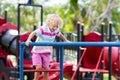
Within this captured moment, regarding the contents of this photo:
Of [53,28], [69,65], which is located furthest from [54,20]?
[69,65]

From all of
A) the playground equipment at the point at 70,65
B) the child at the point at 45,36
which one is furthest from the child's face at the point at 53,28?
the playground equipment at the point at 70,65

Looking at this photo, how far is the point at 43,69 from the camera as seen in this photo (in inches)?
226

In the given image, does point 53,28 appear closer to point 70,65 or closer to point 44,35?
point 44,35

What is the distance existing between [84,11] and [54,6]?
27.3ft

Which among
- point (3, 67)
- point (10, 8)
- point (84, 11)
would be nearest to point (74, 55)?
point (3, 67)

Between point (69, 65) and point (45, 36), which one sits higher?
point (45, 36)

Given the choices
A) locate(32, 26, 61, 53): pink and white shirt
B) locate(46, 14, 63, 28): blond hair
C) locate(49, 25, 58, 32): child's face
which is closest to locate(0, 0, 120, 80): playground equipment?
locate(32, 26, 61, 53): pink and white shirt

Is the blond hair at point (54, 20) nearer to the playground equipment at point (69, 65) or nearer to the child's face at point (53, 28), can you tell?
the child's face at point (53, 28)

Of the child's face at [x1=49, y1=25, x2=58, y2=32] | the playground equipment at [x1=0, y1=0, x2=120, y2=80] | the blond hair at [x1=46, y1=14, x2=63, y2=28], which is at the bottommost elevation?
the playground equipment at [x1=0, y1=0, x2=120, y2=80]

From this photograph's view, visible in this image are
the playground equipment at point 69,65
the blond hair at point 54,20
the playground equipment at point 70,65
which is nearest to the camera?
the blond hair at point 54,20

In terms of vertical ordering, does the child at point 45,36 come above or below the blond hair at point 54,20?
below

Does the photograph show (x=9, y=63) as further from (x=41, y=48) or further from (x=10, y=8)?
(x=10, y=8)

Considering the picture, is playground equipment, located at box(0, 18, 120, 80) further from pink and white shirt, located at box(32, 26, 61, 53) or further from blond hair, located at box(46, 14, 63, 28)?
blond hair, located at box(46, 14, 63, 28)

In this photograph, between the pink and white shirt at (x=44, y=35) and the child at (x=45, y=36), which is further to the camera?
the pink and white shirt at (x=44, y=35)
